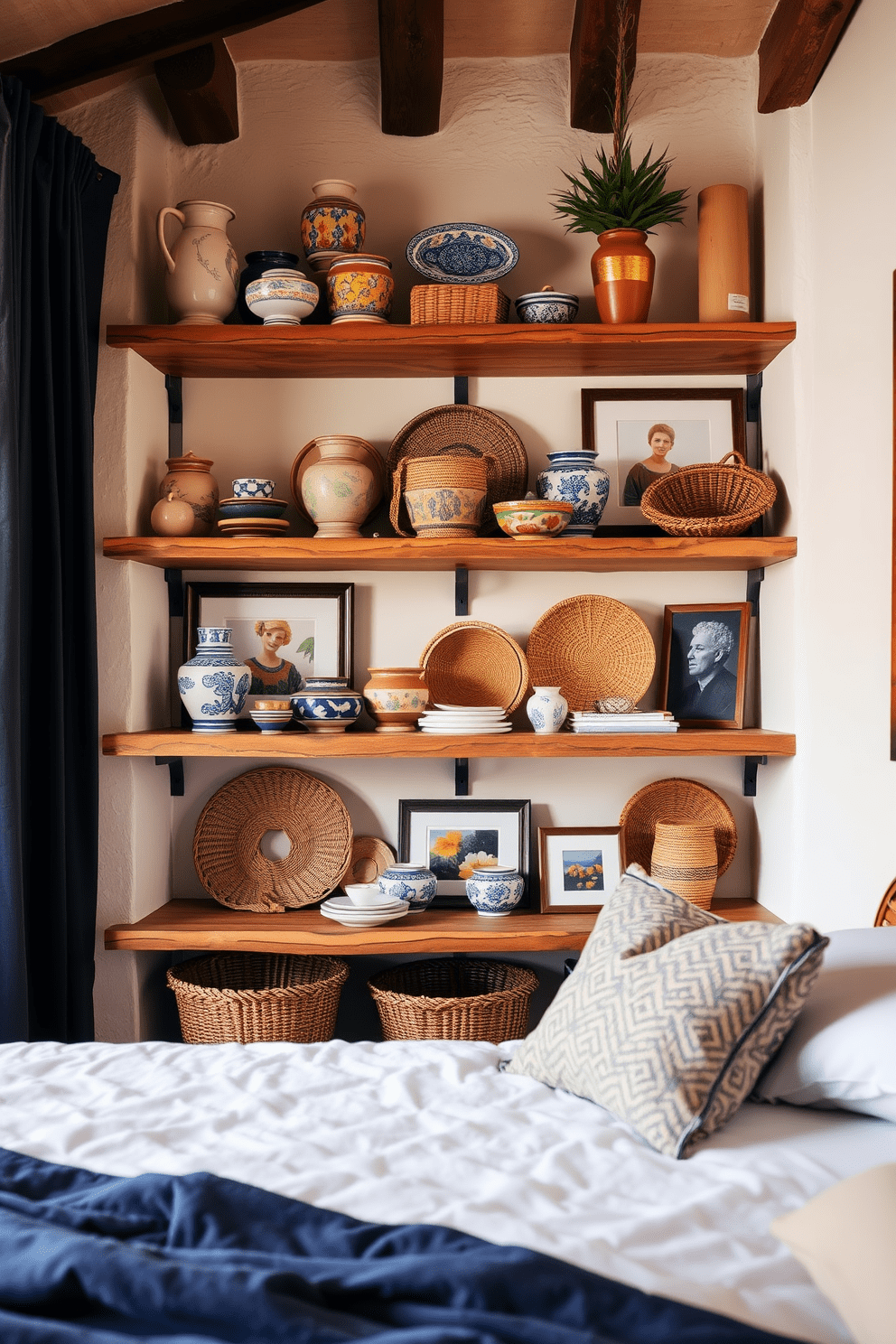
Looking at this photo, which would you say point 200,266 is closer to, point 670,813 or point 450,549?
point 450,549

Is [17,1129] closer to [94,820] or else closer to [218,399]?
[94,820]

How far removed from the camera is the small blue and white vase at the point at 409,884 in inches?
98.3

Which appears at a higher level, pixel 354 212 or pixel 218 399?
pixel 354 212

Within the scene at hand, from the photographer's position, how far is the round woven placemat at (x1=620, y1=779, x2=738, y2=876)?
106 inches

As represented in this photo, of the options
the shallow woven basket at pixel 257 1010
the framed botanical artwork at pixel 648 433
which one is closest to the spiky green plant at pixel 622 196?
the framed botanical artwork at pixel 648 433

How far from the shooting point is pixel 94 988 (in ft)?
8.21

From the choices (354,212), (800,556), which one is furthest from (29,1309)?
(354,212)

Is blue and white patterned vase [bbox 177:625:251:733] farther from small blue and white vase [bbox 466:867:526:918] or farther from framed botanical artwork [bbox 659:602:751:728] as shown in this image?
framed botanical artwork [bbox 659:602:751:728]

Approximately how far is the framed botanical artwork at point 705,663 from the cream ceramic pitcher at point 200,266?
55.3 inches

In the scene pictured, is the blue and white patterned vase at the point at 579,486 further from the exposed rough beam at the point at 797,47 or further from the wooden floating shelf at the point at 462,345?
the exposed rough beam at the point at 797,47

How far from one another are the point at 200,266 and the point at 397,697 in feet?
3.85

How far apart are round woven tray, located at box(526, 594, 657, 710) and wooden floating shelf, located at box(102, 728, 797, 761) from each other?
0.91 ft

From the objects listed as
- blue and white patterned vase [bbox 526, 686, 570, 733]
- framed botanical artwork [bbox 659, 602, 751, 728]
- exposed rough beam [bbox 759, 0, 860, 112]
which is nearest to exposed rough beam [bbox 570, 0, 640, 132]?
exposed rough beam [bbox 759, 0, 860, 112]

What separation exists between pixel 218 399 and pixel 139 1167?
2051 mm
